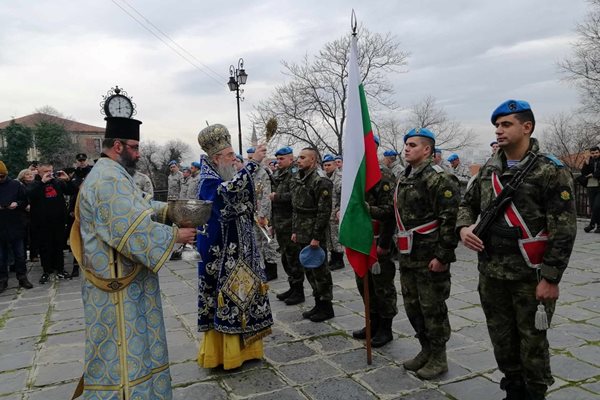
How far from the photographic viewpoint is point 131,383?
2705 mm

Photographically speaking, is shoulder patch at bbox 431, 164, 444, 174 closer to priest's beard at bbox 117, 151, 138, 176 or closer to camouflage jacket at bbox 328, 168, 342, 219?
priest's beard at bbox 117, 151, 138, 176

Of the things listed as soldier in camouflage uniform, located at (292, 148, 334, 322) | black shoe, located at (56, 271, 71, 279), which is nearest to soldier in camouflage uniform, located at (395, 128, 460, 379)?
soldier in camouflage uniform, located at (292, 148, 334, 322)

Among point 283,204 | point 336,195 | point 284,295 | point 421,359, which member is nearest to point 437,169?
A: point 421,359

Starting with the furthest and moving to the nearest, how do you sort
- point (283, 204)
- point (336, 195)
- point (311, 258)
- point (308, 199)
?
point (336, 195), point (283, 204), point (308, 199), point (311, 258)

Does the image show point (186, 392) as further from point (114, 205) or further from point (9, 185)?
point (9, 185)

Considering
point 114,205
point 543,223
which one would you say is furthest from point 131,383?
point 543,223

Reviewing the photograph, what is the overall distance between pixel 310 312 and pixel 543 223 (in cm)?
324

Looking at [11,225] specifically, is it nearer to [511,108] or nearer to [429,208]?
[429,208]

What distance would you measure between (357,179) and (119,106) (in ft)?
6.79

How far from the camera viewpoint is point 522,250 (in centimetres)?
294

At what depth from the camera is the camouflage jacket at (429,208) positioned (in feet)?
11.7

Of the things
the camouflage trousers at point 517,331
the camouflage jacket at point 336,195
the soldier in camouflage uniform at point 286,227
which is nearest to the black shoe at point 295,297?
the soldier in camouflage uniform at point 286,227

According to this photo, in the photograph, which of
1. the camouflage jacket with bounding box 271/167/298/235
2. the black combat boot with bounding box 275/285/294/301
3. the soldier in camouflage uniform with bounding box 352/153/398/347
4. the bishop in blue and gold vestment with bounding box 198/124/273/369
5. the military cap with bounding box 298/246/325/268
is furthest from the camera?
the camouflage jacket with bounding box 271/167/298/235

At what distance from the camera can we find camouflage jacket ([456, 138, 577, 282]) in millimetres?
2785
